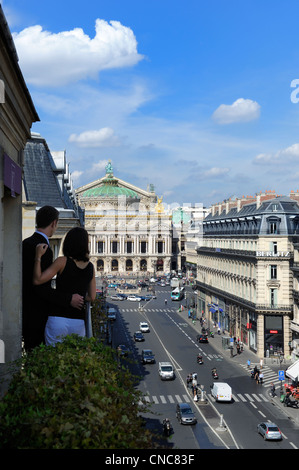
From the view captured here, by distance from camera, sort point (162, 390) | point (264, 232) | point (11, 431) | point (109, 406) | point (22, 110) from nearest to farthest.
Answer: point (11, 431)
point (109, 406)
point (22, 110)
point (162, 390)
point (264, 232)

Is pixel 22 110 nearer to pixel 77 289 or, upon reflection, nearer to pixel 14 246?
pixel 14 246

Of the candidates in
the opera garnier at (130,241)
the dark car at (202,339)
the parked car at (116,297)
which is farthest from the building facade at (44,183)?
the opera garnier at (130,241)

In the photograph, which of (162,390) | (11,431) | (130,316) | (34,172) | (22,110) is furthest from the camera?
(130,316)

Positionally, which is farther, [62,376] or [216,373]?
[216,373]

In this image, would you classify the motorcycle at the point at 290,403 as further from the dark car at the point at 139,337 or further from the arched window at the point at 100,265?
the arched window at the point at 100,265

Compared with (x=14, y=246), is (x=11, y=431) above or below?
below

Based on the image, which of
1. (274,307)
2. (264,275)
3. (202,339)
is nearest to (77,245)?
(274,307)

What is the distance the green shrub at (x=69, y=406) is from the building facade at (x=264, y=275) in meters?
46.0

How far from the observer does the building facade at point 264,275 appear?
2136 inches

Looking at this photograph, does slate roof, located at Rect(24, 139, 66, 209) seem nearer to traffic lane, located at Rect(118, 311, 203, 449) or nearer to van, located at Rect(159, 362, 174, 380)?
traffic lane, located at Rect(118, 311, 203, 449)

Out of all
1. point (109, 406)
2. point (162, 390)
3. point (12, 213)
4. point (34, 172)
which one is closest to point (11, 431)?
point (109, 406)

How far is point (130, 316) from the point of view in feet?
282
